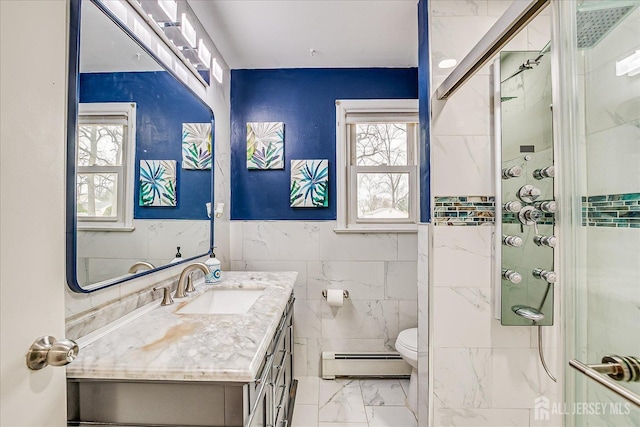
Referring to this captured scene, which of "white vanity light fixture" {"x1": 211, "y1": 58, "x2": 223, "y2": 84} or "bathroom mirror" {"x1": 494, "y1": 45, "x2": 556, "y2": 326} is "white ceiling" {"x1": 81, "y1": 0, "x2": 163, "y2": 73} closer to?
"white vanity light fixture" {"x1": 211, "y1": 58, "x2": 223, "y2": 84}

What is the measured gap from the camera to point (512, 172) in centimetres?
152

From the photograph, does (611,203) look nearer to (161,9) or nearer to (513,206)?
(513,206)

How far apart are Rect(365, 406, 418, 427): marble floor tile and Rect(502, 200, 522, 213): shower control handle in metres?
1.45

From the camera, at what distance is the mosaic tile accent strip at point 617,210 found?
0.87m

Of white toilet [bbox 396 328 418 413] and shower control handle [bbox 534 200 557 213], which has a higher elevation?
shower control handle [bbox 534 200 557 213]

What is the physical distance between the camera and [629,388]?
0.71 metres

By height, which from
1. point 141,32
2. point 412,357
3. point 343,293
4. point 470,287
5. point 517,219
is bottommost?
point 412,357

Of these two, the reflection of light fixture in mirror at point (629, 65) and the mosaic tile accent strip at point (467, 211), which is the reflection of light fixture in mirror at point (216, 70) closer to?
the mosaic tile accent strip at point (467, 211)

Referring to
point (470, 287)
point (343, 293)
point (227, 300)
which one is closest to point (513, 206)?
point (470, 287)

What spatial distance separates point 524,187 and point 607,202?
639mm

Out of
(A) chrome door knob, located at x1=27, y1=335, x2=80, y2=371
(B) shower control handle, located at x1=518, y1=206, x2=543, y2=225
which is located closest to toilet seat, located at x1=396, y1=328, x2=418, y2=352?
(B) shower control handle, located at x1=518, y1=206, x2=543, y2=225

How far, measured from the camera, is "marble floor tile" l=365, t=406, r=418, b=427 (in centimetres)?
190

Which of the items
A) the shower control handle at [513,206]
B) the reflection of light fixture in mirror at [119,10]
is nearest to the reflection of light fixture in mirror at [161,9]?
the reflection of light fixture in mirror at [119,10]

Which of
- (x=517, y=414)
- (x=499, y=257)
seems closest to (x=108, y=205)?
(x=499, y=257)
